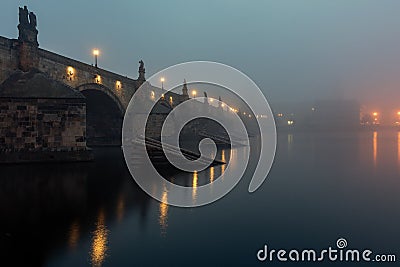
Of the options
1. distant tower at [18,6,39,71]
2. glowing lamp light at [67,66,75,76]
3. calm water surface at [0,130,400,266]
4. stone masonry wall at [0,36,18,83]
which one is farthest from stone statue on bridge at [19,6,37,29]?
calm water surface at [0,130,400,266]

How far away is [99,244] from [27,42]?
2116 cm

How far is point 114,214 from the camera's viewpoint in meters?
11.2

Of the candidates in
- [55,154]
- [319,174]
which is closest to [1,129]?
[55,154]

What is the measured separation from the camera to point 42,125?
2247 centimetres

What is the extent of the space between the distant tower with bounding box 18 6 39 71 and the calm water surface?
9260mm

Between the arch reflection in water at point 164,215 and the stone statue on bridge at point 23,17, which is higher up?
the stone statue on bridge at point 23,17

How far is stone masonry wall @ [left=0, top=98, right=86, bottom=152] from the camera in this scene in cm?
2184

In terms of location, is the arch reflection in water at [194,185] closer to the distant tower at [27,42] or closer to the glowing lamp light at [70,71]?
the distant tower at [27,42]

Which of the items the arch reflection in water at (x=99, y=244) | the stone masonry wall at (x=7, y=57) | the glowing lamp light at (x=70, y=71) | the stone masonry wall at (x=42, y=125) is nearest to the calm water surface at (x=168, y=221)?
the arch reflection in water at (x=99, y=244)

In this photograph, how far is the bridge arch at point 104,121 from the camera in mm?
39812

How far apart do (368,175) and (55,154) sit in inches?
847

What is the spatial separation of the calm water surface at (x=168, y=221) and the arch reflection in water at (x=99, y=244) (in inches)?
0.9

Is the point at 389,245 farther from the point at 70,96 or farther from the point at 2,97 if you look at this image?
the point at 2,97

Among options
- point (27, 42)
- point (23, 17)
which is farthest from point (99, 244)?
point (23, 17)
